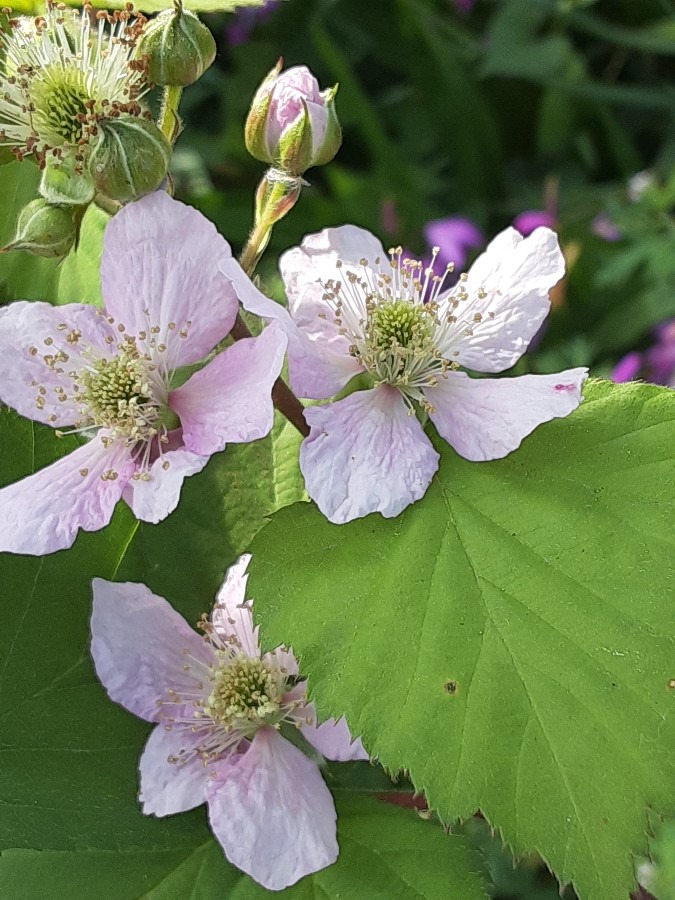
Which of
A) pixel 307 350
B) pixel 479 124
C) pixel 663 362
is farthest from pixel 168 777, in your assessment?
pixel 479 124

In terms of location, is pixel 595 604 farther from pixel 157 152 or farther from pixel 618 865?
pixel 157 152

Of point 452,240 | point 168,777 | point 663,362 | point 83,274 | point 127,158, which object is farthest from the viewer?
point 452,240

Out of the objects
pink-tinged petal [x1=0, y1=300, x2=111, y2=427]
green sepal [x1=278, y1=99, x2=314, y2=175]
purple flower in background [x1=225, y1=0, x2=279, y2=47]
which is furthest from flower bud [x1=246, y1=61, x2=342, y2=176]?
purple flower in background [x1=225, y1=0, x2=279, y2=47]

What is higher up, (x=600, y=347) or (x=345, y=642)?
(x=345, y=642)

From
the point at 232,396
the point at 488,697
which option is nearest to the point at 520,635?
the point at 488,697

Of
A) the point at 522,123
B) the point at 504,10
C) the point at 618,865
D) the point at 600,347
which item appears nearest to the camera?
the point at 618,865

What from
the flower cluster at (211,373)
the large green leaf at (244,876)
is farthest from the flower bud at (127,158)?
the large green leaf at (244,876)

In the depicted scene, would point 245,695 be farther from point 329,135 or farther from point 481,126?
point 481,126
